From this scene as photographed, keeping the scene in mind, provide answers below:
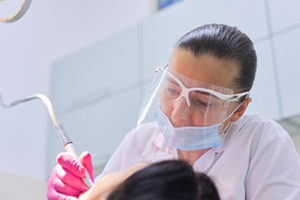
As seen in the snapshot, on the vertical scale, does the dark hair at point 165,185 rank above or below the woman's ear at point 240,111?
above

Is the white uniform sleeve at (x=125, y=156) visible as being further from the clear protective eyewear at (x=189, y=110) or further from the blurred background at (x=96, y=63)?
the blurred background at (x=96, y=63)

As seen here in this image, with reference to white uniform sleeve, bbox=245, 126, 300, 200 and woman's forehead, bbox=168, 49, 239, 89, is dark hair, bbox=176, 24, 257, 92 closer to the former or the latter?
woman's forehead, bbox=168, 49, 239, 89

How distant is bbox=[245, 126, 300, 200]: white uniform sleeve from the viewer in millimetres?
943

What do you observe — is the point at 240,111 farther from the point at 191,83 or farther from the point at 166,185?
the point at 166,185

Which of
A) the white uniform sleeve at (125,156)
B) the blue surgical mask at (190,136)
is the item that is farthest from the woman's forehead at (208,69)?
the white uniform sleeve at (125,156)

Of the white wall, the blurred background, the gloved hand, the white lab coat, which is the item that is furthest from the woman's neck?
the white wall

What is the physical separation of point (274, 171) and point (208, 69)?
265 millimetres

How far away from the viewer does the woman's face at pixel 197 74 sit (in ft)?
3.41

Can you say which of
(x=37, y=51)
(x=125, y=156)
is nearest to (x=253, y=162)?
(x=125, y=156)

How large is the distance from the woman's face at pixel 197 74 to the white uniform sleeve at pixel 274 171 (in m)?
0.15

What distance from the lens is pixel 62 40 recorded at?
3.09m

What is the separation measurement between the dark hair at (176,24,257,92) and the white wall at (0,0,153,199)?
5.50 feet

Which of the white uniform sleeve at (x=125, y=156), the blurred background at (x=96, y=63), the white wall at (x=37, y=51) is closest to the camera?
the white uniform sleeve at (x=125, y=156)

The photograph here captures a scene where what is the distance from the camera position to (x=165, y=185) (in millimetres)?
612
